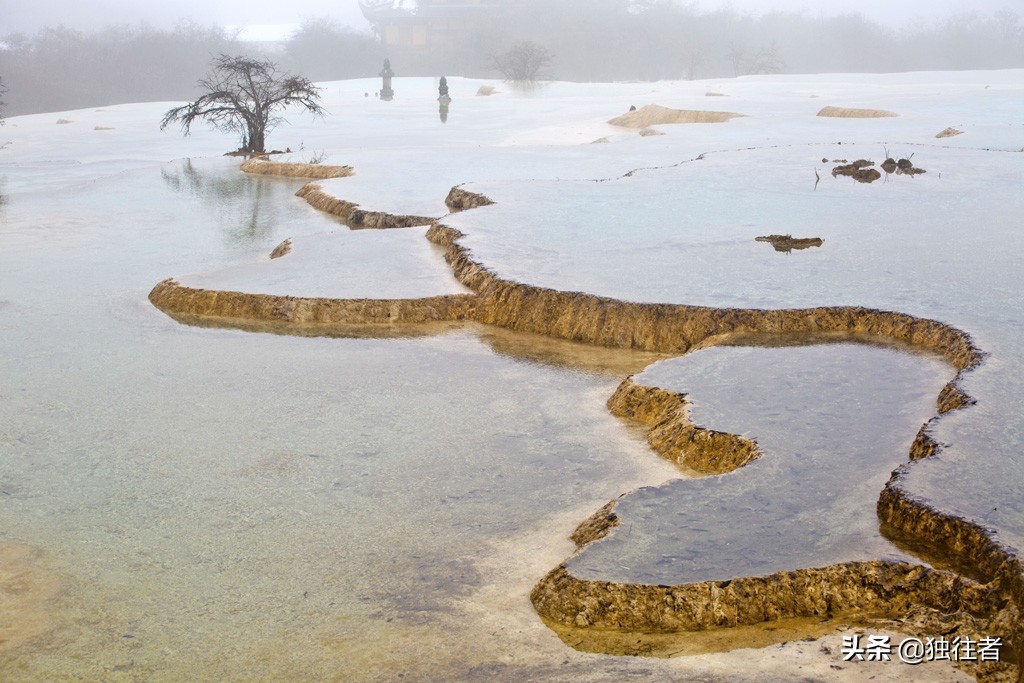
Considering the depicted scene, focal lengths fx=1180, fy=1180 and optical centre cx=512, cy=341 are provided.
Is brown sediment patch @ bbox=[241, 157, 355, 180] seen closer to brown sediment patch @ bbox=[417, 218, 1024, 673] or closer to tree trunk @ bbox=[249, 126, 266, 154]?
tree trunk @ bbox=[249, 126, 266, 154]

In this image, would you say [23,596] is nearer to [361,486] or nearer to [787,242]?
[361,486]

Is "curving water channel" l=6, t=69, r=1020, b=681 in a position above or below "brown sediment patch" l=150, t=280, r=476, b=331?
below

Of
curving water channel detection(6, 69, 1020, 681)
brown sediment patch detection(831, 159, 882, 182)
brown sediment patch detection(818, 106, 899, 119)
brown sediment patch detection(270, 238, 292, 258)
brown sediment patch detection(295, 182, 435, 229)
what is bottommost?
curving water channel detection(6, 69, 1020, 681)

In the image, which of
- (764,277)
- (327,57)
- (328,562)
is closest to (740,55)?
(327,57)

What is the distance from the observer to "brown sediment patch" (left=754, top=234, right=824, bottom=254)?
7664mm

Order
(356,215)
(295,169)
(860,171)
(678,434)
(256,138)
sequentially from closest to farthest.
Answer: (678,434) < (356,215) < (860,171) < (295,169) < (256,138)

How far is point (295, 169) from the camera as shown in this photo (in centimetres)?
1611

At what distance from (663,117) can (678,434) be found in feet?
58.7

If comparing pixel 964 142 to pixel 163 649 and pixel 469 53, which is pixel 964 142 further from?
pixel 469 53


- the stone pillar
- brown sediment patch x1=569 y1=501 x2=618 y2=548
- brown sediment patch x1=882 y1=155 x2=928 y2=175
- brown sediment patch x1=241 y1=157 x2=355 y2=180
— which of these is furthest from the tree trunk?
brown sediment patch x1=569 y1=501 x2=618 y2=548

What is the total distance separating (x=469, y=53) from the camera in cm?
6328

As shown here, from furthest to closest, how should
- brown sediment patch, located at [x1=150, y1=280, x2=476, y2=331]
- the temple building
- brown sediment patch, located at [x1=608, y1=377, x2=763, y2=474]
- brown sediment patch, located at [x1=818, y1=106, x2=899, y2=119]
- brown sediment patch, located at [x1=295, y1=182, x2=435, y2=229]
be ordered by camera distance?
the temple building < brown sediment patch, located at [x1=818, y1=106, x2=899, y2=119] < brown sediment patch, located at [x1=295, y1=182, x2=435, y2=229] < brown sediment patch, located at [x1=150, y1=280, x2=476, y2=331] < brown sediment patch, located at [x1=608, y1=377, x2=763, y2=474]

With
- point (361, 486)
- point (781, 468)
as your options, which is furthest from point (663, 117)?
point (781, 468)

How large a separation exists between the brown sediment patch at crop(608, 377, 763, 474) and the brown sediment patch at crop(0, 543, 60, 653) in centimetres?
234
